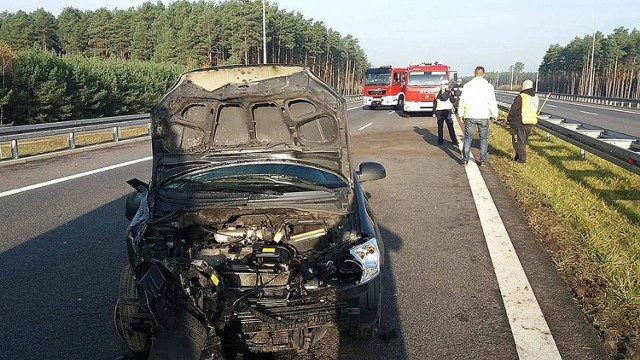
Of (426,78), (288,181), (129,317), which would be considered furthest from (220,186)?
(426,78)

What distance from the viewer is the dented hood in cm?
388

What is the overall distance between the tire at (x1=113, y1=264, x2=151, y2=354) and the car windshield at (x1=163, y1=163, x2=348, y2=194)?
84 centimetres

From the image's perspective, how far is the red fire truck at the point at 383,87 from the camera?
1336 inches

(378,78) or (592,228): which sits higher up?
(378,78)

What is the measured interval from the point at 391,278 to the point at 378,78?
3224 centimetres

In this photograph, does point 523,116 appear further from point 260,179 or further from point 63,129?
point 63,129

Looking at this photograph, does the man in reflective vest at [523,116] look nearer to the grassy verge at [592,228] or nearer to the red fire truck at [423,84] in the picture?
the grassy verge at [592,228]

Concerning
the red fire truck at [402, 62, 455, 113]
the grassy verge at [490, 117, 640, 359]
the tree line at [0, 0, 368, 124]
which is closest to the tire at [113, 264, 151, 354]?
the grassy verge at [490, 117, 640, 359]

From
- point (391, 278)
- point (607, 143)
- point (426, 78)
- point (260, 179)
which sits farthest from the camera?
point (426, 78)

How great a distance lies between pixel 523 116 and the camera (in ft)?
33.8

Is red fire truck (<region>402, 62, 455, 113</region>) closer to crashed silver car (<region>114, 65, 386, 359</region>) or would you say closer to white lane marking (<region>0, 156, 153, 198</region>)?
white lane marking (<region>0, 156, 153, 198</region>)

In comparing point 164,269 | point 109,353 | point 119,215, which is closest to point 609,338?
point 164,269


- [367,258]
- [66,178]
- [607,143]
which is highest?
[607,143]

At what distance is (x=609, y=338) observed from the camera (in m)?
3.36
